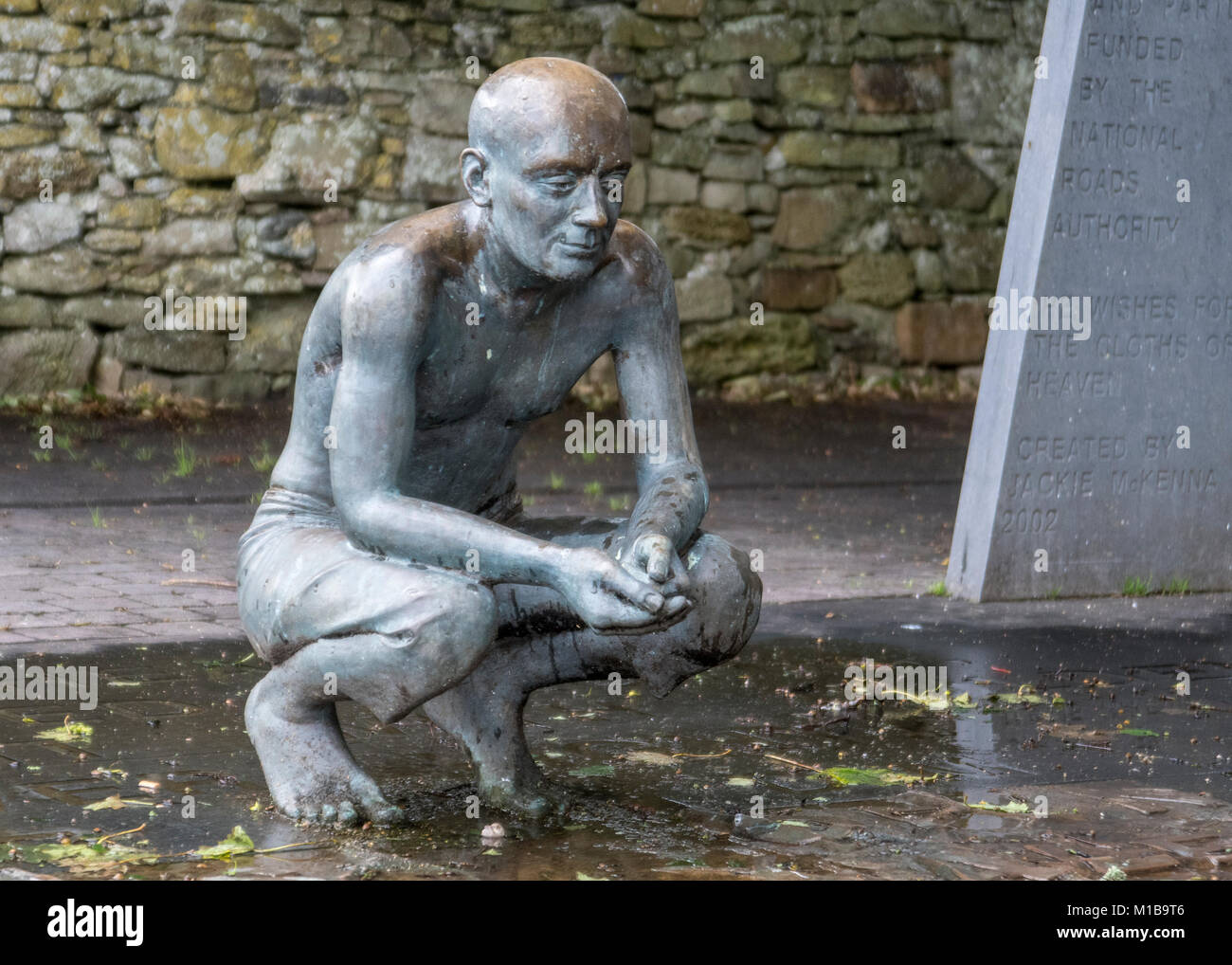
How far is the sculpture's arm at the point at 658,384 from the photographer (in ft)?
11.5

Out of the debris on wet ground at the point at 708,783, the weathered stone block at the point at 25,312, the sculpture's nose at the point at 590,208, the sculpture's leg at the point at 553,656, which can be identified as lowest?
the debris on wet ground at the point at 708,783

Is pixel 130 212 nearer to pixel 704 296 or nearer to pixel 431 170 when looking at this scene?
pixel 431 170

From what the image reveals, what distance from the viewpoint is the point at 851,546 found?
22.9 ft

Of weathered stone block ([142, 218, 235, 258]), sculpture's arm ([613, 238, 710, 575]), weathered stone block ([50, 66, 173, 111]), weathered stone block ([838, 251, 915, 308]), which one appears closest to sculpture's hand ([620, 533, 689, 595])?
sculpture's arm ([613, 238, 710, 575])

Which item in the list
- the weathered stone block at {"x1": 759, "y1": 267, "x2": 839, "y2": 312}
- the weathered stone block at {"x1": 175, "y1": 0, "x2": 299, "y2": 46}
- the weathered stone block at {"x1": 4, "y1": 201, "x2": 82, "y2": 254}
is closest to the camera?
the weathered stone block at {"x1": 4, "y1": 201, "x2": 82, "y2": 254}

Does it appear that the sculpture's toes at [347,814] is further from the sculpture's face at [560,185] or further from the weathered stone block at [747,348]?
the weathered stone block at [747,348]

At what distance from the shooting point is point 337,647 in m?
3.24

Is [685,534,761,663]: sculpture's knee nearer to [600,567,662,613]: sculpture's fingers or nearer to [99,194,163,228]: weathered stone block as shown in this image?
[600,567,662,613]: sculpture's fingers

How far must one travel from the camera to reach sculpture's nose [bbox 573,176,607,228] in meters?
3.18

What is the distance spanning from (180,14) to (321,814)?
7.42 metres

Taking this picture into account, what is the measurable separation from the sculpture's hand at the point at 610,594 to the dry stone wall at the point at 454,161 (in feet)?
24.0

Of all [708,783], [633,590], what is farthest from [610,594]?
[708,783]

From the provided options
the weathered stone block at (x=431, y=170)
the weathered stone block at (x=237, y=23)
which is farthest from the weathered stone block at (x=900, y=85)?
the weathered stone block at (x=237, y=23)
